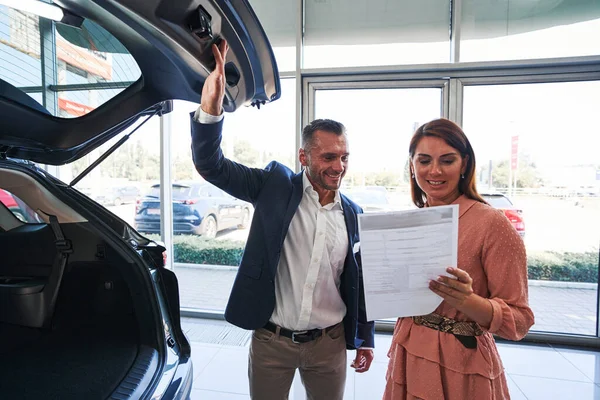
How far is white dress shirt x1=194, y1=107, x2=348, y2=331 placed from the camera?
1.22 meters

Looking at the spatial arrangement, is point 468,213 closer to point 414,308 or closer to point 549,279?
point 414,308

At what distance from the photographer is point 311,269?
1.21m

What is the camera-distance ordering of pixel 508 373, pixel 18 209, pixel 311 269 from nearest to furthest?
pixel 311 269
pixel 18 209
pixel 508 373

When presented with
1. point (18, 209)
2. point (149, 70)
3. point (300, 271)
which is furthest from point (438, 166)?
point (18, 209)

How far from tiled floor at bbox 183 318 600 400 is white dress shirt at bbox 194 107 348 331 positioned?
44.4 inches

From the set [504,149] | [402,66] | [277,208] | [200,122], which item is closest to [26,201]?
[200,122]

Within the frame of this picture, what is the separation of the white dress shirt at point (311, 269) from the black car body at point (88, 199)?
0.45 metres

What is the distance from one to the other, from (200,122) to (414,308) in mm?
845

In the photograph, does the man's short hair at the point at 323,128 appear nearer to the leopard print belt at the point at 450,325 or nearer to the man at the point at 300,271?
the man at the point at 300,271

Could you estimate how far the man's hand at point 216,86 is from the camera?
820 mm

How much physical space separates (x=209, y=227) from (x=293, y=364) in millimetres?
2371

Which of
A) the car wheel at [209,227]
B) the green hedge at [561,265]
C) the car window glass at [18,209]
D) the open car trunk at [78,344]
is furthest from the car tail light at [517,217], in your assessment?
the car window glass at [18,209]

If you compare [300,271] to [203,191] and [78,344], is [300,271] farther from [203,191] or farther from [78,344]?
[203,191]

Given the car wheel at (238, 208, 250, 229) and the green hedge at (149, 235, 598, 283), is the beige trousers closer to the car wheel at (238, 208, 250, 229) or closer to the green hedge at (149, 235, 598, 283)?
the green hedge at (149, 235, 598, 283)
